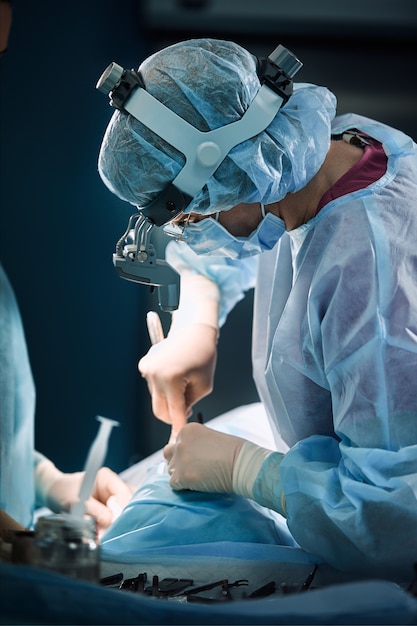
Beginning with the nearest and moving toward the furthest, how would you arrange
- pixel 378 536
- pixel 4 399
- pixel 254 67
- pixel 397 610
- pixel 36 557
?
pixel 397 610 → pixel 36 557 → pixel 378 536 → pixel 254 67 → pixel 4 399

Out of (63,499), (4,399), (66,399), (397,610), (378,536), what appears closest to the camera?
(397,610)

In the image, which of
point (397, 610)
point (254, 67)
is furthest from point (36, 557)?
point (254, 67)

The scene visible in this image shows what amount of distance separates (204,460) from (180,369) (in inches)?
13.8

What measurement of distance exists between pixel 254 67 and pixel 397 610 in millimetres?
1100

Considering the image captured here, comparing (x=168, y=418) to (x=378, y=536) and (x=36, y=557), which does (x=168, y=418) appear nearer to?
(x=378, y=536)

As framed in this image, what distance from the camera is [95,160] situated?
3104 millimetres

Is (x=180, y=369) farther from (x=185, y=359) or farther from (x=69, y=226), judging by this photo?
(x=69, y=226)

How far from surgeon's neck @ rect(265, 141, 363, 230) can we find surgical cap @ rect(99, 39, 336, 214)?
6cm

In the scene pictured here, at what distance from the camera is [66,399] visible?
10.3 feet

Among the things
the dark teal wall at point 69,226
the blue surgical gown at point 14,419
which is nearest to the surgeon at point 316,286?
the blue surgical gown at point 14,419

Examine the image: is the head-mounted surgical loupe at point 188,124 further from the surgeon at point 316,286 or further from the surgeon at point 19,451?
the surgeon at point 19,451

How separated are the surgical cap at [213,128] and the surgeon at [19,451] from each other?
836mm

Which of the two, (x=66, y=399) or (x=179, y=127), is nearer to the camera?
(x=179, y=127)

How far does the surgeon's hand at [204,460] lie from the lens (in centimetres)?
180
